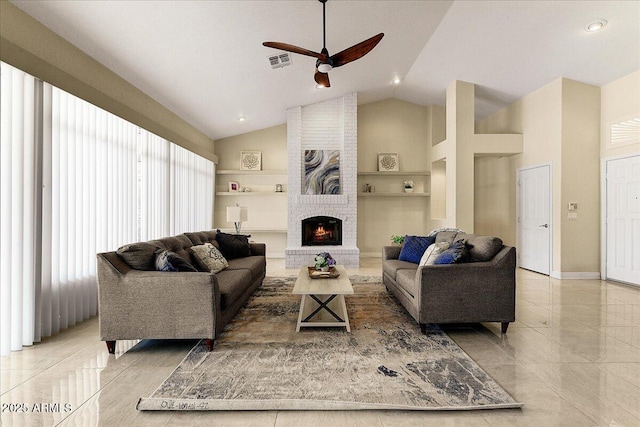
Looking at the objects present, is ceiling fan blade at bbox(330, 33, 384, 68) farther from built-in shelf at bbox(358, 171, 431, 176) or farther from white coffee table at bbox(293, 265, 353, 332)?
built-in shelf at bbox(358, 171, 431, 176)

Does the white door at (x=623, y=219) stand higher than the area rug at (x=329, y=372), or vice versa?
the white door at (x=623, y=219)

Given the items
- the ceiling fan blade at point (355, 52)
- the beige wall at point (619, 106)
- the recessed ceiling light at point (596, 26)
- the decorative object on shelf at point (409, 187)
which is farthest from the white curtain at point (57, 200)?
the beige wall at point (619, 106)

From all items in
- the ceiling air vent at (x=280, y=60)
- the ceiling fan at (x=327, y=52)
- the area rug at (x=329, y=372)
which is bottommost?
the area rug at (x=329, y=372)

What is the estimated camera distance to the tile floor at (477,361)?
1881 mm

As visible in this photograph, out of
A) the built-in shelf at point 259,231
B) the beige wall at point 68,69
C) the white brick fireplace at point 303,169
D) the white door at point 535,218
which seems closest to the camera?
the beige wall at point 68,69

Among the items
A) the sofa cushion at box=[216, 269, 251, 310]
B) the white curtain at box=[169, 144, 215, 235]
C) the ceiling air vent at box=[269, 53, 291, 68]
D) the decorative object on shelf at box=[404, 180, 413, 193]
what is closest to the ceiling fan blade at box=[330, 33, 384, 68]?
the ceiling air vent at box=[269, 53, 291, 68]

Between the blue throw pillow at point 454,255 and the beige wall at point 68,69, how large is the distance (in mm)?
3645

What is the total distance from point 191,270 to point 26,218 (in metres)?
1.34

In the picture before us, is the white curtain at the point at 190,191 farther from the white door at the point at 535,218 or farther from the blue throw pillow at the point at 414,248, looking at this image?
the white door at the point at 535,218

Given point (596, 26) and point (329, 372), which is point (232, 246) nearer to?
point (329, 372)

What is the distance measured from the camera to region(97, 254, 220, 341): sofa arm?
2.68m

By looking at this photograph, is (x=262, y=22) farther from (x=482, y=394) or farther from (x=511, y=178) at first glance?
(x=511, y=178)

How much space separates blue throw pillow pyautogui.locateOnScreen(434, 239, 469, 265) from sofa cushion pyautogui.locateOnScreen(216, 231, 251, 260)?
278 centimetres

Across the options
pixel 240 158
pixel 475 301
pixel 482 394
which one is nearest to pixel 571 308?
pixel 475 301
